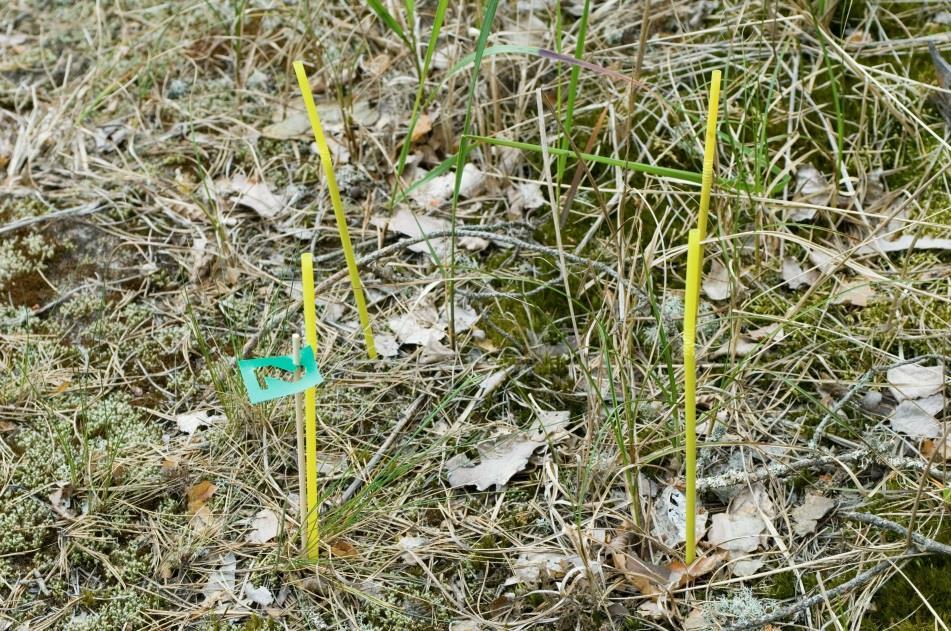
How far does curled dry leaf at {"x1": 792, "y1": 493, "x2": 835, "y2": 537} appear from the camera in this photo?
2105 millimetres

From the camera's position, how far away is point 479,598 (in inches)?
81.8

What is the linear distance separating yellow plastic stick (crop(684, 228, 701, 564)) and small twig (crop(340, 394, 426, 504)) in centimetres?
78

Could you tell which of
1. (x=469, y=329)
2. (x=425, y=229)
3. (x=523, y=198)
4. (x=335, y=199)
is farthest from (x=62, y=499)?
(x=523, y=198)

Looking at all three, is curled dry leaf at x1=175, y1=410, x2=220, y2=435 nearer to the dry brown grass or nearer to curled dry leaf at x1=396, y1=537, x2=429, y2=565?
the dry brown grass

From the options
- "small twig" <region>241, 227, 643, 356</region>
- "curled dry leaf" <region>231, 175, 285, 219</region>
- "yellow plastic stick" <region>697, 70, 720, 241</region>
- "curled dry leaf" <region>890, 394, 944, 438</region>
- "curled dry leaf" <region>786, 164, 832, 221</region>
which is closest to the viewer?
"yellow plastic stick" <region>697, 70, 720, 241</region>

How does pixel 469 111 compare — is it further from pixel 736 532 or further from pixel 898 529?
pixel 898 529

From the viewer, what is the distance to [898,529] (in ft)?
6.53

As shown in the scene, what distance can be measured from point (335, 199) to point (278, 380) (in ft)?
2.20

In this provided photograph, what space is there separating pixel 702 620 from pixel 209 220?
6.48ft

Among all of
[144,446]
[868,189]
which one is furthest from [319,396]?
[868,189]

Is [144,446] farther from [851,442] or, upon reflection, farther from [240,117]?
[851,442]

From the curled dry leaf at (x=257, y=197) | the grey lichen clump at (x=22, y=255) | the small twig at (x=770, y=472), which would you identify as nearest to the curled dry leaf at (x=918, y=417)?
the small twig at (x=770, y=472)

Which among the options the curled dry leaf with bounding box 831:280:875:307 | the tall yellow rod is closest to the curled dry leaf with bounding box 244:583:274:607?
the tall yellow rod

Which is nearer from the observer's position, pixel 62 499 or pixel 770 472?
pixel 770 472
